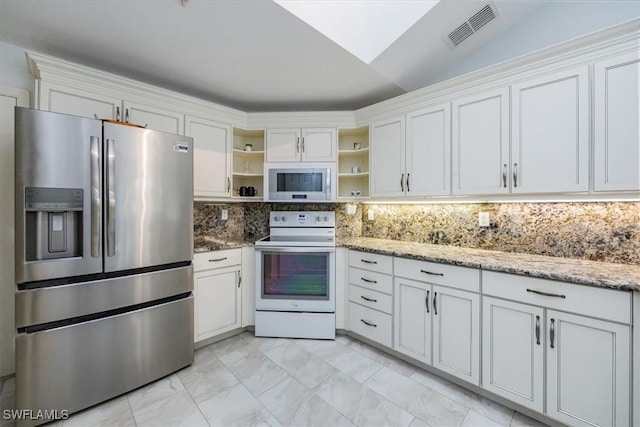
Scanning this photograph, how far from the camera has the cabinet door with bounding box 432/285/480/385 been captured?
1797 mm

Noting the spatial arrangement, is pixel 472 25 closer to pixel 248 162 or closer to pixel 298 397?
pixel 248 162

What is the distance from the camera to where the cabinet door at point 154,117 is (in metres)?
2.20

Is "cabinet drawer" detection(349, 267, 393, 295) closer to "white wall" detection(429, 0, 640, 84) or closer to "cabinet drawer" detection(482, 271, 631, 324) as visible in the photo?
"cabinet drawer" detection(482, 271, 631, 324)

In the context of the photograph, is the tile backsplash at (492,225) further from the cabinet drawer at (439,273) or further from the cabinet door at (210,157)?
the cabinet drawer at (439,273)

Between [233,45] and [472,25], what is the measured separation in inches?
71.9

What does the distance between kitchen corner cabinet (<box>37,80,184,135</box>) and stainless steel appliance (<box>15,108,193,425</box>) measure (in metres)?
0.48

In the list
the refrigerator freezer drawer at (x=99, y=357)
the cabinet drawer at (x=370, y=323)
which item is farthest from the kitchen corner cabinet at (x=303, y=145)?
the refrigerator freezer drawer at (x=99, y=357)

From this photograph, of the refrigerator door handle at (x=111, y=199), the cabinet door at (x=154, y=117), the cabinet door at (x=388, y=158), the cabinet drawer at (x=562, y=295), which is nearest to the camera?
the cabinet drawer at (x=562, y=295)

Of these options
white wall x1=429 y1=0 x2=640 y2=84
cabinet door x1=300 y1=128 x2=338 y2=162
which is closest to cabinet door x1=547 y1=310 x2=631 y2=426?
white wall x1=429 y1=0 x2=640 y2=84

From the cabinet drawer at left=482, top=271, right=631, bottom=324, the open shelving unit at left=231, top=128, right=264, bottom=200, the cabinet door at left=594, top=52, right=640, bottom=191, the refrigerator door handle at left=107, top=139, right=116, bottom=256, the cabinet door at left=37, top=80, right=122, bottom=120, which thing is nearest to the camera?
the cabinet drawer at left=482, top=271, right=631, bottom=324

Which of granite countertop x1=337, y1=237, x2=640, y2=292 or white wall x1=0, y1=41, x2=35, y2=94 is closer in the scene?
granite countertop x1=337, y1=237, x2=640, y2=292

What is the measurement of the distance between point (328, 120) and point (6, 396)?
3316 mm

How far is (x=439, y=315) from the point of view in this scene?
1.98 metres

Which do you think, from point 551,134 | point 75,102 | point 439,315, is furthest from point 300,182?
point 551,134
